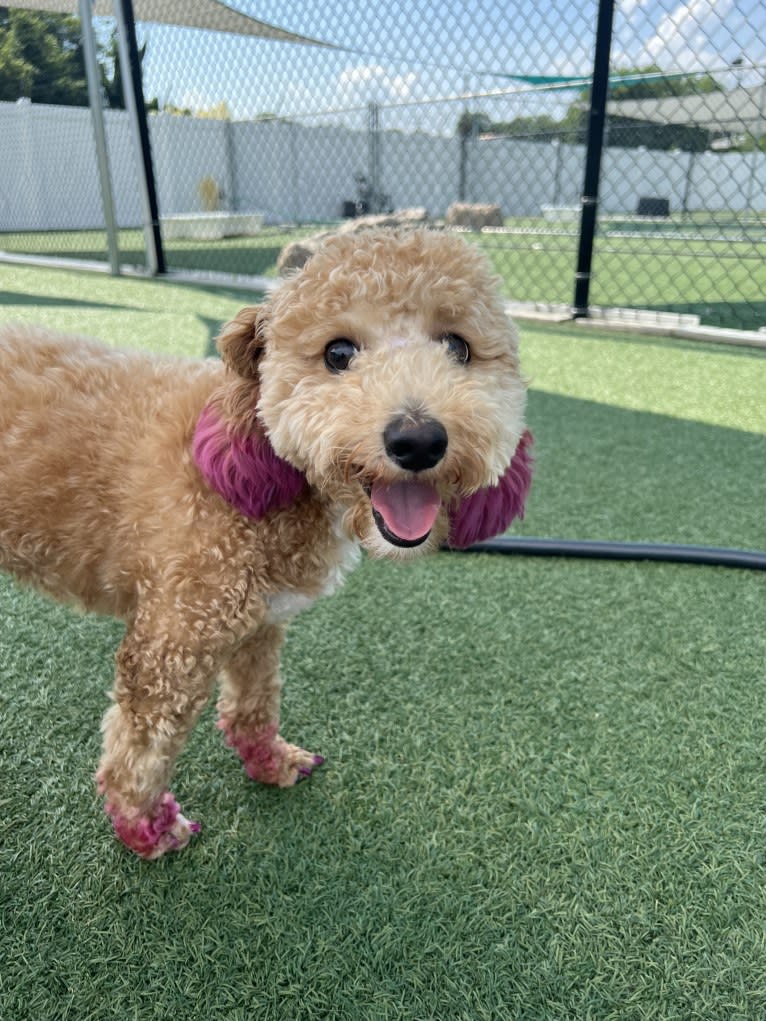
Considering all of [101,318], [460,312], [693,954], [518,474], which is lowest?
[693,954]

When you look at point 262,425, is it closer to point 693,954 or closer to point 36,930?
point 36,930

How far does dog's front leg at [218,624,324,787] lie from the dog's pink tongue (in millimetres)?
509

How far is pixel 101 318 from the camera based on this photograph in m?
5.10

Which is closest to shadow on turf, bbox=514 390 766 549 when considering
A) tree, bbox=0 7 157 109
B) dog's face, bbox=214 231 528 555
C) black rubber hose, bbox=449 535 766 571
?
black rubber hose, bbox=449 535 766 571

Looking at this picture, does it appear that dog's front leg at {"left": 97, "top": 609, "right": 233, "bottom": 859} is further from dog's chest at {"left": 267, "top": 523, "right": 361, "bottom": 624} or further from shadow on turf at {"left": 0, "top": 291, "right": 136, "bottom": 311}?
shadow on turf at {"left": 0, "top": 291, "right": 136, "bottom": 311}

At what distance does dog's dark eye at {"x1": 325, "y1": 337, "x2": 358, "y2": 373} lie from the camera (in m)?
0.97

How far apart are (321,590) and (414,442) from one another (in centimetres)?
42

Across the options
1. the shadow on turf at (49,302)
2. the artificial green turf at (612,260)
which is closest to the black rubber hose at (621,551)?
the artificial green turf at (612,260)

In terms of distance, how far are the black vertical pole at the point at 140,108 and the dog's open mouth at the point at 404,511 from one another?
676cm

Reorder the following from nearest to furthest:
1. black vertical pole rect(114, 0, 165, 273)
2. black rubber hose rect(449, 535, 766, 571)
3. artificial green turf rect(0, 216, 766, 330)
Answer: black rubber hose rect(449, 535, 766, 571) < artificial green turf rect(0, 216, 766, 330) < black vertical pole rect(114, 0, 165, 273)

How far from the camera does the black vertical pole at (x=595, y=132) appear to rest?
4.51 metres

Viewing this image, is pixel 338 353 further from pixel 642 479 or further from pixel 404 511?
pixel 642 479

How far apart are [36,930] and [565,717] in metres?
0.99

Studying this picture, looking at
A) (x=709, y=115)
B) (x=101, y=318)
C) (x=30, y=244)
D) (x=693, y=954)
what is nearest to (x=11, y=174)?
(x=30, y=244)
